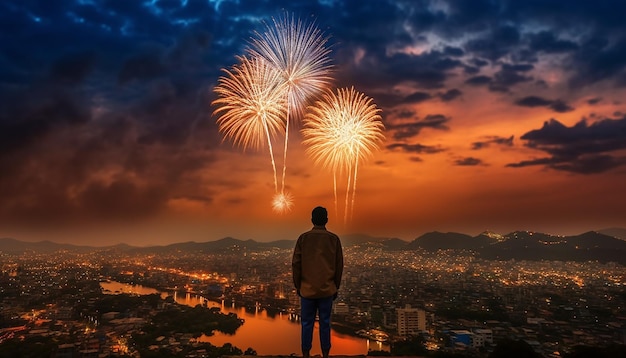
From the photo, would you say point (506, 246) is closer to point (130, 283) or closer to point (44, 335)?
point (130, 283)

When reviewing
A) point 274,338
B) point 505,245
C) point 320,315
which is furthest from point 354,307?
point 505,245

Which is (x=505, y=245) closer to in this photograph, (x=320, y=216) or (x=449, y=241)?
(x=449, y=241)

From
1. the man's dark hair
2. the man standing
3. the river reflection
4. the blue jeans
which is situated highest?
the man's dark hair

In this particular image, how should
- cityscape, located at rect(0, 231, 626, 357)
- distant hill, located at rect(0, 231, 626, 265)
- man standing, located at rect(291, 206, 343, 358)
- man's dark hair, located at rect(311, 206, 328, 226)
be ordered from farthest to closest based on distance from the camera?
distant hill, located at rect(0, 231, 626, 265), cityscape, located at rect(0, 231, 626, 357), man's dark hair, located at rect(311, 206, 328, 226), man standing, located at rect(291, 206, 343, 358)

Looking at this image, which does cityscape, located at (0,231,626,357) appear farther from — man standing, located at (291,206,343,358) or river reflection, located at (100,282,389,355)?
man standing, located at (291,206,343,358)

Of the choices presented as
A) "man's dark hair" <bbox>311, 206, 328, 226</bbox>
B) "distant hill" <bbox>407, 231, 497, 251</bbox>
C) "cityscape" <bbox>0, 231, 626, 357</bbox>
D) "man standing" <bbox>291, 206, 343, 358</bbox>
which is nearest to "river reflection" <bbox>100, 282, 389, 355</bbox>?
"cityscape" <bbox>0, 231, 626, 357</bbox>

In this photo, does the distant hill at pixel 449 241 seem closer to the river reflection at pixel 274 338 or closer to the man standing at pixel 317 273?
the river reflection at pixel 274 338
